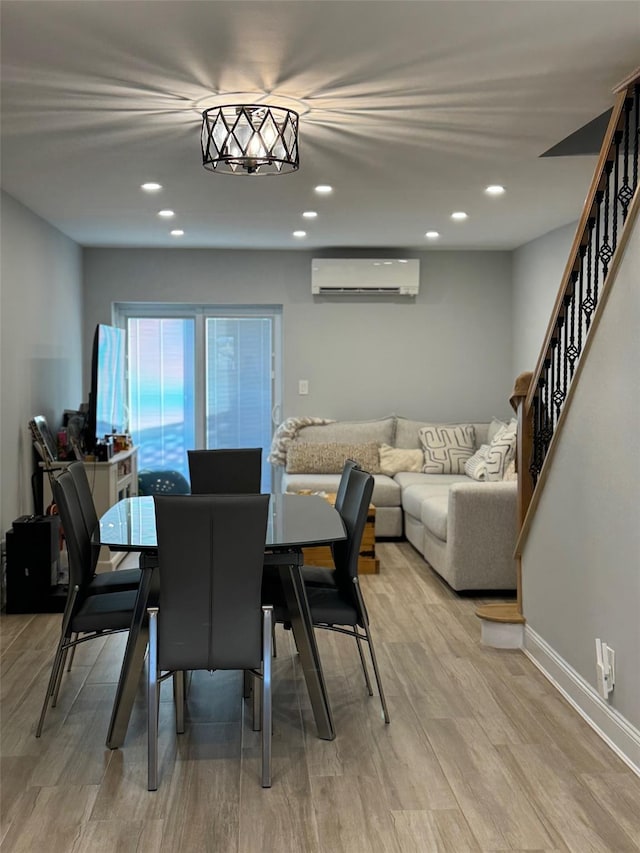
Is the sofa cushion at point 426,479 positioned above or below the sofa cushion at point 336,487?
above

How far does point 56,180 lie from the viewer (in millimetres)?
5004

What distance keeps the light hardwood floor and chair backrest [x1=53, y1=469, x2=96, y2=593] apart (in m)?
0.56

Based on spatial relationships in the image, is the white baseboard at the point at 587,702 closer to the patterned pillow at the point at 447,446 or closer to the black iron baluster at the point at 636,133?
the black iron baluster at the point at 636,133

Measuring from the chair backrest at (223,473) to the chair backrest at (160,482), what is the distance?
336 centimetres

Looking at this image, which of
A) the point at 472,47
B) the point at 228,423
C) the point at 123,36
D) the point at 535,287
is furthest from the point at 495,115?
the point at 228,423

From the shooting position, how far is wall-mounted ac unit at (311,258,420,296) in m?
7.74

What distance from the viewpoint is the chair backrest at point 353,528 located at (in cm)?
351

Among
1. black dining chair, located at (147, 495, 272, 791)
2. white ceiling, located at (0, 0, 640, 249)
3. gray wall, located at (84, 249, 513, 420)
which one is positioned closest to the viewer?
white ceiling, located at (0, 0, 640, 249)

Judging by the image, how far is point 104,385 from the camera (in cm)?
634

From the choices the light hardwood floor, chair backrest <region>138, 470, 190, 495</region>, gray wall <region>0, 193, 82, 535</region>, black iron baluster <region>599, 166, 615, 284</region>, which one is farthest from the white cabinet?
black iron baluster <region>599, 166, 615, 284</region>

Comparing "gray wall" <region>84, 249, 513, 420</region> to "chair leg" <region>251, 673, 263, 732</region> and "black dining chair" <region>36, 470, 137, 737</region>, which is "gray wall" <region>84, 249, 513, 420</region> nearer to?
"black dining chair" <region>36, 470, 137, 737</region>

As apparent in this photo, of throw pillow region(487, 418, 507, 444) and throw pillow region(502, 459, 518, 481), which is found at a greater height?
throw pillow region(487, 418, 507, 444)

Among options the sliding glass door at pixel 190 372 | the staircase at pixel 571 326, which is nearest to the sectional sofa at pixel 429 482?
the sliding glass door at pixel 190 372

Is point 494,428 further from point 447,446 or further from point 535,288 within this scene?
point 535,288
